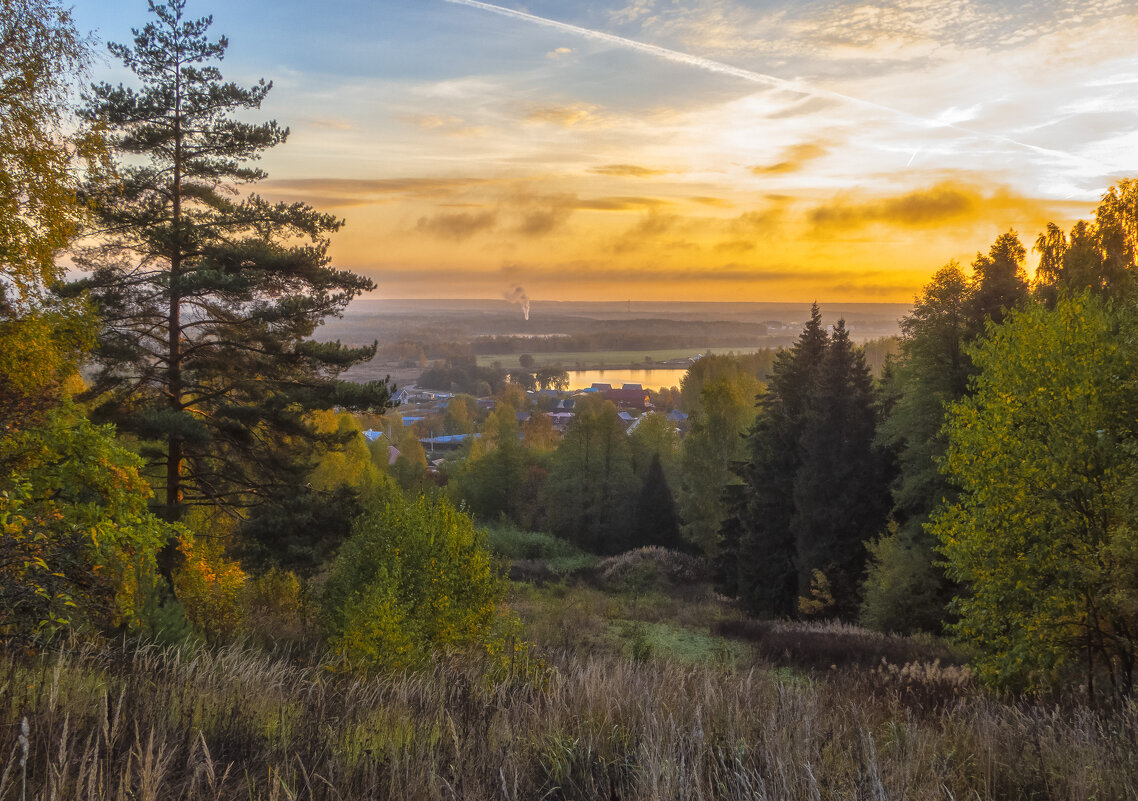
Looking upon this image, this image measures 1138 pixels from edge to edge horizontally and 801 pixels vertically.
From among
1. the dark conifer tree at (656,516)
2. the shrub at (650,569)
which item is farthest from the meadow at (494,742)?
the dark conifer tree at (656,516)

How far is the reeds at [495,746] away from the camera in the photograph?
110 inches

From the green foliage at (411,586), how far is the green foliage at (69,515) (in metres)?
3.84

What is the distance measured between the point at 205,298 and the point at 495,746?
14562mm

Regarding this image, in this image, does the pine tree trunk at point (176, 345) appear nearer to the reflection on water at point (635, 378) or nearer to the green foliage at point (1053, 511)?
the green foliage at point (1053, 511)

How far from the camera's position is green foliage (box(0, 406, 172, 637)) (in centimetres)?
587

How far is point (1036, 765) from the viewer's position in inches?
135

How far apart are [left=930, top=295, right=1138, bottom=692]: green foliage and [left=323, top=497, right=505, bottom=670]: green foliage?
27.6ft

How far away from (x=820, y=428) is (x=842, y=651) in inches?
487

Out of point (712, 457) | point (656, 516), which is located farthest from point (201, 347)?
point (656, 516)

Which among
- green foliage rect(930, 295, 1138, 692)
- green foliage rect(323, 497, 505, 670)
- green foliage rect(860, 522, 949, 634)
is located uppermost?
green foliage rect(930, 295, 1138, 692)

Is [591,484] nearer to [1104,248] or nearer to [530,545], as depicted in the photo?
[530,545]

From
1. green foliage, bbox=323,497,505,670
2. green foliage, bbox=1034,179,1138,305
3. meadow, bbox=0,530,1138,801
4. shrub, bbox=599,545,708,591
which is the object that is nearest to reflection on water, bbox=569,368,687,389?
shrub, bbox=599,545,708,591

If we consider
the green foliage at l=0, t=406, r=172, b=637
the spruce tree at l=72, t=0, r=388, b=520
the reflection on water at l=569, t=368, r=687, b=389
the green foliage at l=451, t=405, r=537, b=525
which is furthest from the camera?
the reflection on water at l=569, t=368, r=687, b=389

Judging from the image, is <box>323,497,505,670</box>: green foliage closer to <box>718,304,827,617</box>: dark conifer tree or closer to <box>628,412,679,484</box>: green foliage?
<box>718,304,827,617</box>: dark conifer tree
